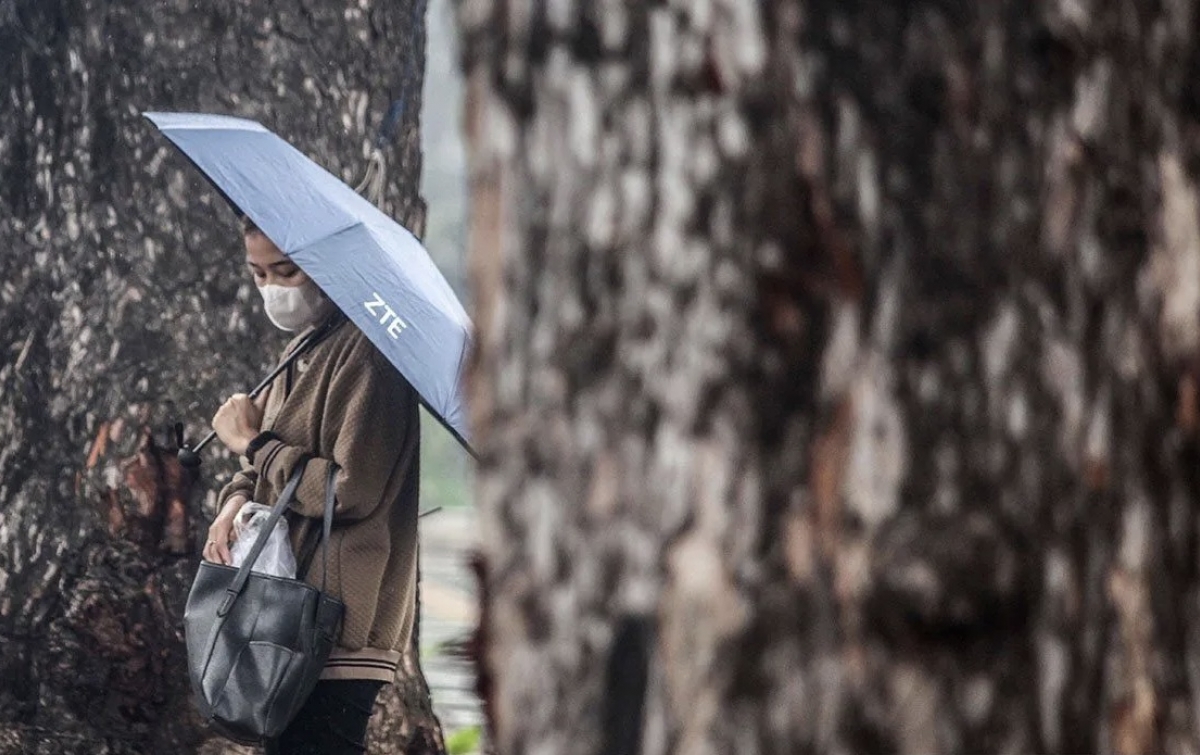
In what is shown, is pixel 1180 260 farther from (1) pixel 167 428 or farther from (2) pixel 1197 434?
(1) pixel 167 428

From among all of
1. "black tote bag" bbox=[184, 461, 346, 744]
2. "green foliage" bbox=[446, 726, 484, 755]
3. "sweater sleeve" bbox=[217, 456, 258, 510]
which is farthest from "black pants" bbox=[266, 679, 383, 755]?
"green foliage" bbox=[446, 726, 484, 755]

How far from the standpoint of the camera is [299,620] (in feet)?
13.3

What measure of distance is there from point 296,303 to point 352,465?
483 mm

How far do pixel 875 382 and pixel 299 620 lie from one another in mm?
2561

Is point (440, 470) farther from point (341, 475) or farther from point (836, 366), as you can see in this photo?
point (836, 366)

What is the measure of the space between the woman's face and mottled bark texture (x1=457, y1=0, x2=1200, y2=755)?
101 inches

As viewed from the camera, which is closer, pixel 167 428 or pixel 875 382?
pixel 875 382

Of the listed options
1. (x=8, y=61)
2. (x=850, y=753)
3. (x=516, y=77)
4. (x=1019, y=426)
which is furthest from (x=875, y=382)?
(x=8, y=61)

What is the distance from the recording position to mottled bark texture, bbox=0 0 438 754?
17.5ft

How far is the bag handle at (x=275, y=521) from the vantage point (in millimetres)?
4062

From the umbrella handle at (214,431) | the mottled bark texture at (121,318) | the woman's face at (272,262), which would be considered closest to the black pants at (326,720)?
the umbrella handle at (214,431)

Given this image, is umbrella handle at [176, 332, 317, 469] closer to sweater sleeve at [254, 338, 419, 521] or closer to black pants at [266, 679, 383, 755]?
sweater sleeve at [254, 338, 419, 521]

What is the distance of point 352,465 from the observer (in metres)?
4.11

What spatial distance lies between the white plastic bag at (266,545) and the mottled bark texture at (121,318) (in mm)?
1190
